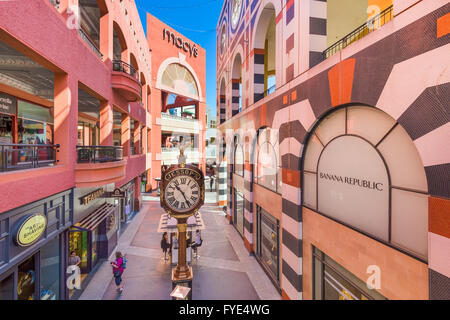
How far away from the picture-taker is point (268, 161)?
9609 mm

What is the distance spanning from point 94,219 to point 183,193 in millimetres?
4736

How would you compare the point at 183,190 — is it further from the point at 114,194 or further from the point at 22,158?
the point at 22,158

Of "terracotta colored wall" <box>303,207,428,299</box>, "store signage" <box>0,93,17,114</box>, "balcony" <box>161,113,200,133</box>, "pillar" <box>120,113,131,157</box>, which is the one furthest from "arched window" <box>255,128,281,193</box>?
"balcony" <box>161,113,200,133</box>

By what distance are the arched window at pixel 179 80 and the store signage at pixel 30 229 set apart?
2631 centimetres

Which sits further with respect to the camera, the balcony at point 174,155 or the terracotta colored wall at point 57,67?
the balcony at point 174,155

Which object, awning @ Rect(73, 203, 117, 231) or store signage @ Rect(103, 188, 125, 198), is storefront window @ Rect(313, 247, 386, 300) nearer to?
awning @ Rect(73, 203, 117, 231)

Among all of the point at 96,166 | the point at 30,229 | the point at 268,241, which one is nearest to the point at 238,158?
the point at 268,241

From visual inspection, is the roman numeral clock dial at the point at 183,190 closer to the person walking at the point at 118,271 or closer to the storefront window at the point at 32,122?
the person walking at the point at 118,271

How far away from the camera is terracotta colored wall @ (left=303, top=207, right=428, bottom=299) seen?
3.53m

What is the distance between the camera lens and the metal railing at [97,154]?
7.53 metres

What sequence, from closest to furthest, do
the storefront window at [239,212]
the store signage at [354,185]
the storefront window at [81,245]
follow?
1. the store signage at [354,185]
2. the storefront window at [81,245]
3. the storefront window at [239,212]

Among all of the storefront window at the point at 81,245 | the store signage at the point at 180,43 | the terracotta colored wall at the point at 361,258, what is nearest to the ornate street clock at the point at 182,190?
the terracotta colored wall at the point at 361,258

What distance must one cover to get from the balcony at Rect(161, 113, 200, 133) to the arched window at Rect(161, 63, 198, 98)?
151 inches
